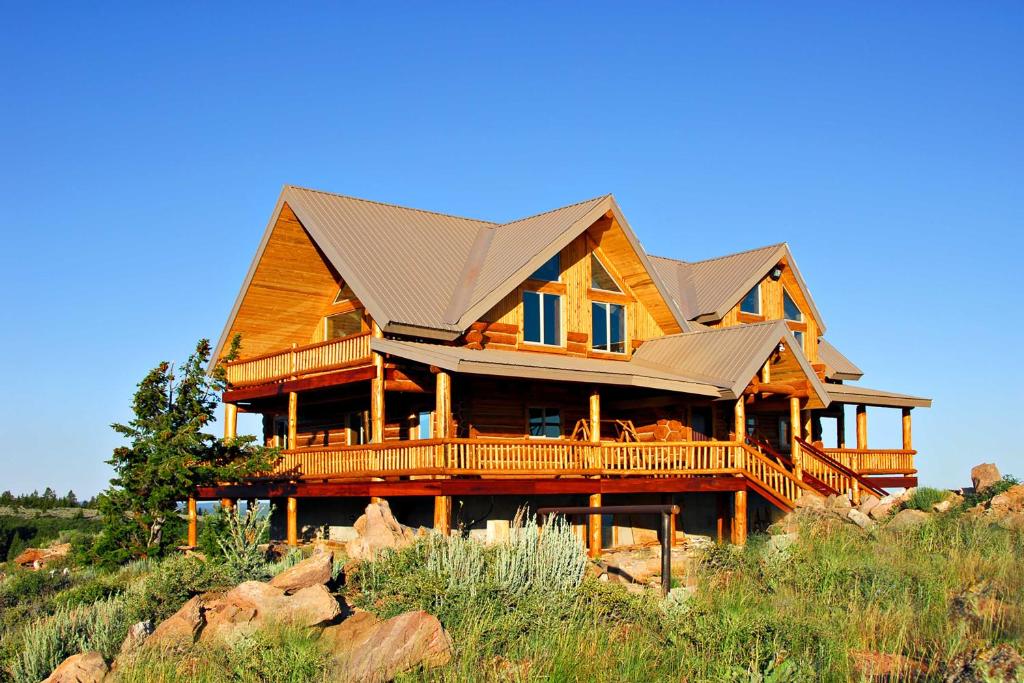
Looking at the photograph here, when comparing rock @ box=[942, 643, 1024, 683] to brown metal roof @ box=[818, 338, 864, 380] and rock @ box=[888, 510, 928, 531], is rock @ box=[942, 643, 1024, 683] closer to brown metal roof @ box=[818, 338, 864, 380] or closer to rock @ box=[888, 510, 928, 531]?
rock @ box=[888, 510, 928, 531]

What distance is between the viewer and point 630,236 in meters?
30.5

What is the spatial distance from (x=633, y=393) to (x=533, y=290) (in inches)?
145

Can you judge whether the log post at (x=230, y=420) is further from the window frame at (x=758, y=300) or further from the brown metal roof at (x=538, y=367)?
the window frame at (x=758, y=300)

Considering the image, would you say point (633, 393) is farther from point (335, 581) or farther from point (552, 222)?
point (335, 581)

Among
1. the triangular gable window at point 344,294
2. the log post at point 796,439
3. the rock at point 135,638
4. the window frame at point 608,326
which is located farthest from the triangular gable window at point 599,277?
the rock at point 135,638

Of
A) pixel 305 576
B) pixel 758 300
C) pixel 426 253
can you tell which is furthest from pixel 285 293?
pixel 305 576

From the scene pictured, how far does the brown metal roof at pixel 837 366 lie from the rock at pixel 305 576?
75.7 feet

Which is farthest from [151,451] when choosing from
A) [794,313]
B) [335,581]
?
[794,313]

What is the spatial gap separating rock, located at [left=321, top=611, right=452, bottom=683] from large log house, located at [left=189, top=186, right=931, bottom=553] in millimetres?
9725

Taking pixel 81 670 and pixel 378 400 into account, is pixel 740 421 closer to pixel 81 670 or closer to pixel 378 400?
pixel 378 400

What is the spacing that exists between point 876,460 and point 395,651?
78.0 ft

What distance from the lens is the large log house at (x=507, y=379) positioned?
84.3 ft

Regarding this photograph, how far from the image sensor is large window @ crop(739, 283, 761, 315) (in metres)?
34.8

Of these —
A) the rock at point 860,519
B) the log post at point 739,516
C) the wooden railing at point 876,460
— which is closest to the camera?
the rock at point 860,519
